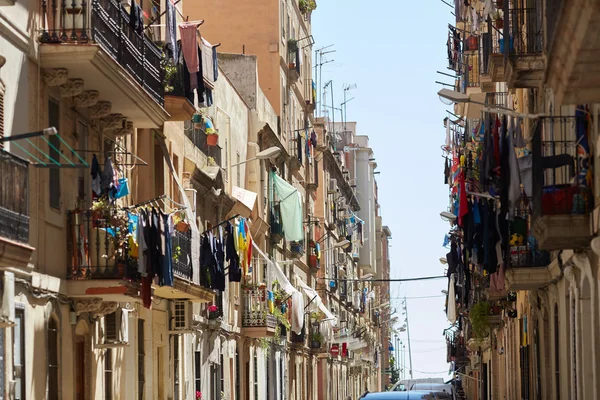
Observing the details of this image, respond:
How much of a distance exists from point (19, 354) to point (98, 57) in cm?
458

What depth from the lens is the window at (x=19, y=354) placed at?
19.0 m

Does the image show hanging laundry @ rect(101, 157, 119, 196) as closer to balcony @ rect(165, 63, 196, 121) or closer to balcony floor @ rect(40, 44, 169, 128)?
balcony floor @ rect(40, 44, 169, 128)

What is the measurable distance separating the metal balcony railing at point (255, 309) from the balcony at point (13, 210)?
82.3 feet

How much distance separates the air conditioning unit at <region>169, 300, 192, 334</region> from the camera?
3078 centimetres

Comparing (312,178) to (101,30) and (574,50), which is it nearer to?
(101,30)

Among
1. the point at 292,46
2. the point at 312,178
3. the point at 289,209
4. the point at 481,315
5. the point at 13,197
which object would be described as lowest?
the point at 481,315

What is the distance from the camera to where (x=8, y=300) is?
17.7 metres

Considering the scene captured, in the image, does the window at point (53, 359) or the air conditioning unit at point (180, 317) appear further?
the air conditioning unit at point (180, 317)

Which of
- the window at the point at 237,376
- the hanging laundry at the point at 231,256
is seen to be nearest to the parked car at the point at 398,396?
the hanging laundry at the point at 231,256

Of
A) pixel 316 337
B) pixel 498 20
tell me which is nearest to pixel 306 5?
pixel 316 337

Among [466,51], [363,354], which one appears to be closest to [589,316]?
[466,51]

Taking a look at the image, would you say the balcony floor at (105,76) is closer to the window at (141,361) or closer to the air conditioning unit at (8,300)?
the air conditioning unit at (8,300)

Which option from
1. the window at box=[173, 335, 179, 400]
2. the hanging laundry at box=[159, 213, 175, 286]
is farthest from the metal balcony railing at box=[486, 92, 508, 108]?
the hanging laundry at box=[159, 213, 175, 286]

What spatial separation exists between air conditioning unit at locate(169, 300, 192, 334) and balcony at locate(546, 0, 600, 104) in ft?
58.8
